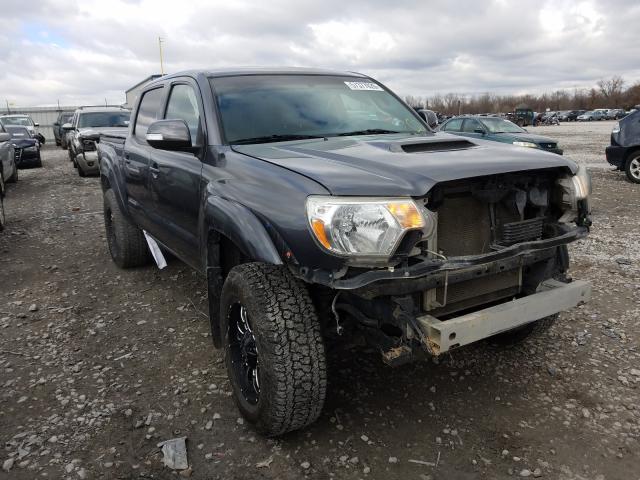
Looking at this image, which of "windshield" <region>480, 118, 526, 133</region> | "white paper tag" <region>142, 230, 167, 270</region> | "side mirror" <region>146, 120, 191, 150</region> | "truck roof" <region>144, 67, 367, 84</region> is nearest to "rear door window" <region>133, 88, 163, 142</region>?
"truck roof" <region>144, 67, 367, 84</region>

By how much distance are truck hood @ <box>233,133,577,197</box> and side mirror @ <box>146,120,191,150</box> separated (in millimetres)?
301

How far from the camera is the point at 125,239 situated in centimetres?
527

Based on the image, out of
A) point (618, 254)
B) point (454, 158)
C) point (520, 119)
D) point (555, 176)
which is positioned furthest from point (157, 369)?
point (520, 119)

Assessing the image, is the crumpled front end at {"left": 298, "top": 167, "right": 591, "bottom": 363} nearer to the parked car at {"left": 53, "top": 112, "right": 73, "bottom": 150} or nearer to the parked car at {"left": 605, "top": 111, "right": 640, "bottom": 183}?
the parked car at {"left": 605, "top": 111, "right": 640, "bottom": 183}

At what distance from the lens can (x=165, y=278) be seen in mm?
5238

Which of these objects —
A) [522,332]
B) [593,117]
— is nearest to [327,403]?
[522,332]

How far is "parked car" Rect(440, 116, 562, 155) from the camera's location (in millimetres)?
12211

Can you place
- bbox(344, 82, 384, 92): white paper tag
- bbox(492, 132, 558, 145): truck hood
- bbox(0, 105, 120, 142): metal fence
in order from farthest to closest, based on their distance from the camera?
bbox(0, 105, 120, 142): metal fence < bbox(492, 132, 558, 145): truck hood < bbox(344, 82, 384, 92): white paper tag

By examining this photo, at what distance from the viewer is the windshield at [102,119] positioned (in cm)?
1382

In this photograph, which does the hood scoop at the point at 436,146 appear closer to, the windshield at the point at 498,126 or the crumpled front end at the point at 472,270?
the crumpled front end at the point at 472,270

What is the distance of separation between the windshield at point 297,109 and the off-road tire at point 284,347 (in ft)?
3.35

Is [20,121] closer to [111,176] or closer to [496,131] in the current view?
[496,131]

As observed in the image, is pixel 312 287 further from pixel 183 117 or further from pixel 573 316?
pixel 573 316

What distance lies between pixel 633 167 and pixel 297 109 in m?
9.75
